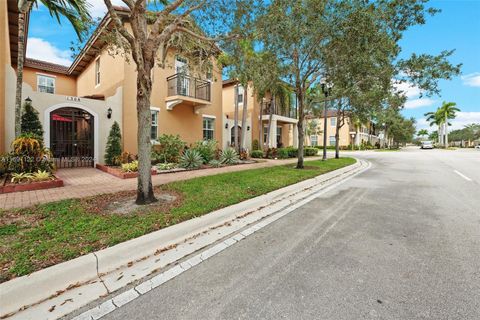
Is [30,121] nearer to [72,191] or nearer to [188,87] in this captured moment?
[72,191]

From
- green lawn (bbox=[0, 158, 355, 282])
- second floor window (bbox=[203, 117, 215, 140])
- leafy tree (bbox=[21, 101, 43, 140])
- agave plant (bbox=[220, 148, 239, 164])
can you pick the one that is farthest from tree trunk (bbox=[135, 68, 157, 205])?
second floor window (bbox=[203, 117, 215, 140])

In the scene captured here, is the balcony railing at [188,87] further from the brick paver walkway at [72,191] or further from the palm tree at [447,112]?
the palm tree at [447,112]

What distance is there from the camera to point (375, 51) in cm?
912

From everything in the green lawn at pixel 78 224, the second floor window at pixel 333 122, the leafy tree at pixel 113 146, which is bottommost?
the green lawn at pixel 78 224

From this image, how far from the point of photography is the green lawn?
2.81 m

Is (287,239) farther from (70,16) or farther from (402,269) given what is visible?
(70,16)

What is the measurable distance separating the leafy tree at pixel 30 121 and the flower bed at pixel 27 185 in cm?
350

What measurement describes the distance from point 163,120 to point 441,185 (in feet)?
41.9

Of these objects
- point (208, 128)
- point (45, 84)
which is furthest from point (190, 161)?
point (45, 84)

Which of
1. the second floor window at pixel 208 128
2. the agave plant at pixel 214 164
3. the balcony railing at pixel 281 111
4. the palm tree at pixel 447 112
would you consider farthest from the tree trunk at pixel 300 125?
the palm tree at pixel 447 112

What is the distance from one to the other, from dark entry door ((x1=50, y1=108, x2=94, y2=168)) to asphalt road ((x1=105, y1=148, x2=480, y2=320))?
1096cm

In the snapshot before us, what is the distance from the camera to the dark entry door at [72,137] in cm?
1070

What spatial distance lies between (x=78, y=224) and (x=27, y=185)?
12.5 ft

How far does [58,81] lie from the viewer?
1716cm
